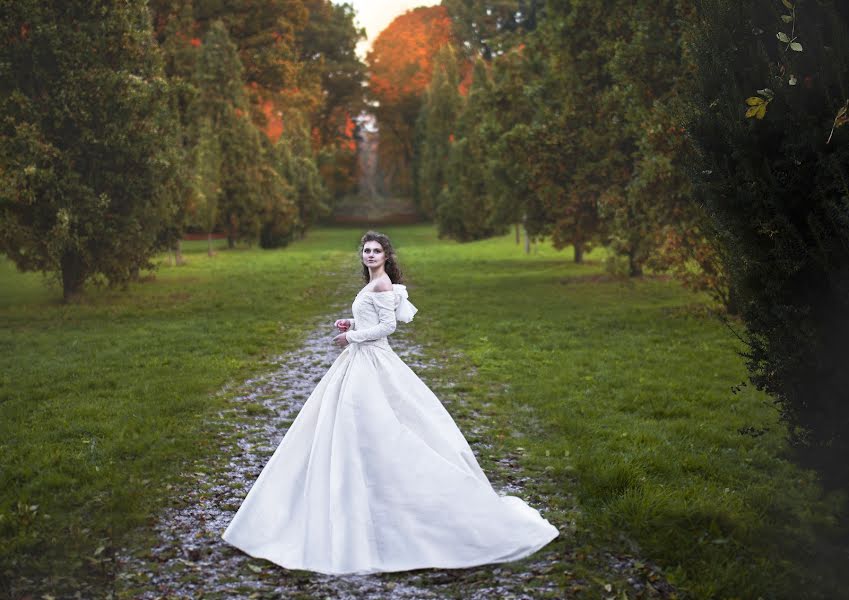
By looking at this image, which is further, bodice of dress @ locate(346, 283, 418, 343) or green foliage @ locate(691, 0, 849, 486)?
bodice of dress @ locate(346, 283, 418, 343)

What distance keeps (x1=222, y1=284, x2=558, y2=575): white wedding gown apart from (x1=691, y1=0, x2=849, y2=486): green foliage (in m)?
1.87

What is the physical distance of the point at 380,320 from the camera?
224 inches

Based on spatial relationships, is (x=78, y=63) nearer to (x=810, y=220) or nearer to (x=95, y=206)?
(x=95, y=206)

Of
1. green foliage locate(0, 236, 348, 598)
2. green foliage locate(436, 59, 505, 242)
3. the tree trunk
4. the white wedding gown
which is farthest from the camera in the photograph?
green foliage locate(436, 59, 505, 242)

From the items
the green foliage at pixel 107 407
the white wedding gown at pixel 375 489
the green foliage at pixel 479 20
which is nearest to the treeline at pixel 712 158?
the white wedding gown at pixel 375 489

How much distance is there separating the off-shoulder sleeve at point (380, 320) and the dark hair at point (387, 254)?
1.24ft

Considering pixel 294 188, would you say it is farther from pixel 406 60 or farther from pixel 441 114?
pixel 406 60

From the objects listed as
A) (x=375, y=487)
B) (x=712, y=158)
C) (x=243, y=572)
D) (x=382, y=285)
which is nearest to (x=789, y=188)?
(x=712, y=158)

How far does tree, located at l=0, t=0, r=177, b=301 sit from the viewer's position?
626 inches

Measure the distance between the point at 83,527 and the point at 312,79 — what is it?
3948 centimetres

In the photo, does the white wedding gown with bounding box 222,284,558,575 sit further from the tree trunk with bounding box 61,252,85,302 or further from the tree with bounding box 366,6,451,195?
the tree with bounding box 366,6,451,195

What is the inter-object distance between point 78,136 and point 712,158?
1496cm

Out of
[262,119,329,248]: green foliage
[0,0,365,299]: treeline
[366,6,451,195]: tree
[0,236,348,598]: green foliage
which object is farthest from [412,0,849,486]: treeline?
[366,6,451,195]: tree

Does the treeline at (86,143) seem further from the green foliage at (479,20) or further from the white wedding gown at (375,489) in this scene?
A: the green foliage at (479,20)
